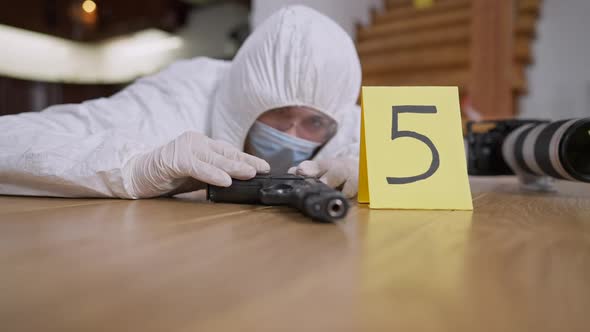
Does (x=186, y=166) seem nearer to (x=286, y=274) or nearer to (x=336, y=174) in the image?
(x=336, y=174)

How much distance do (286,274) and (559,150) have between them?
608 millimetres

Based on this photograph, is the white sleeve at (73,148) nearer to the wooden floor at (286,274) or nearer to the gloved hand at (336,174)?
the wooden floor at (286,274)

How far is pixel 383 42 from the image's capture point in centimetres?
319

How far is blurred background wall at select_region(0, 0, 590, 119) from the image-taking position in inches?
105

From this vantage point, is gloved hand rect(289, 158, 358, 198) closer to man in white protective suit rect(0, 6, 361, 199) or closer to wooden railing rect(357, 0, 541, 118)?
man in white protective suit rect(0, 6, 361, 199)

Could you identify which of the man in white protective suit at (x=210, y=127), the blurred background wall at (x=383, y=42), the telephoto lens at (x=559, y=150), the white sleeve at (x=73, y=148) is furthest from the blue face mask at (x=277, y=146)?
the blurred background wall at (x=383, y=42)

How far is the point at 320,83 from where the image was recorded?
94 centimetres

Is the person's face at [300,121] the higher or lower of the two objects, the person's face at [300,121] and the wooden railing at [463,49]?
the lower

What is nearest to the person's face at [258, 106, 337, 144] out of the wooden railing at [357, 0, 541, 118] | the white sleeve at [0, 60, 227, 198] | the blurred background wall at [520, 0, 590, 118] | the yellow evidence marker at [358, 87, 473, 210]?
the white sleeve at [0, 60, 227, 198]

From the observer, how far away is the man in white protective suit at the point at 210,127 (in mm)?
638

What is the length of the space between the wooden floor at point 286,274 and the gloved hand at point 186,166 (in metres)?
0.12

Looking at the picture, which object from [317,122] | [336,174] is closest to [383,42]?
[317,122]

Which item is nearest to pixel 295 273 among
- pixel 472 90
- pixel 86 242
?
pixel 86 242

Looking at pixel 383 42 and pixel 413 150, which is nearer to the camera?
pixel 413 150
